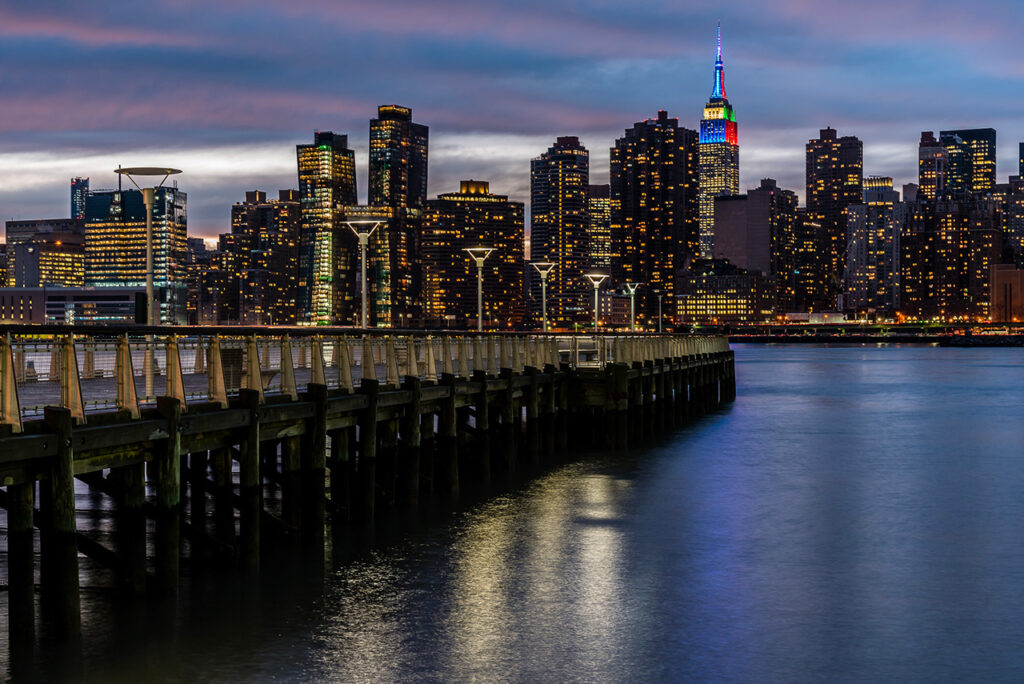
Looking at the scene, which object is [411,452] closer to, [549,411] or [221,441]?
[221,441]

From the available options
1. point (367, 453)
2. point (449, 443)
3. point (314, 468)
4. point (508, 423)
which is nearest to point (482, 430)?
point (449, 443)

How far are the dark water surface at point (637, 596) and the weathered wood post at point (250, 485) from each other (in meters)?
0.64

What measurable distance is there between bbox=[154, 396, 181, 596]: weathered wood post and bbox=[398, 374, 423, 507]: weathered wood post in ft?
37.1

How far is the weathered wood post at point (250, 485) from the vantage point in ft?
72.5

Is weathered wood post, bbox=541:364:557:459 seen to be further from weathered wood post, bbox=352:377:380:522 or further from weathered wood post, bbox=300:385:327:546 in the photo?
weathered wood post, bbox=300:385:327:546

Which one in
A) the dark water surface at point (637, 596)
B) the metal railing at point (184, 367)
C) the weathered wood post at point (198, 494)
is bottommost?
the dark water surface at point (637, 596)

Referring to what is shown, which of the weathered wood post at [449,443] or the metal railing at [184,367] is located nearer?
the metal railing at [184,367]

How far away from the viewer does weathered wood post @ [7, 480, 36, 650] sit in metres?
16.5

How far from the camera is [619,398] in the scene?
4659cm

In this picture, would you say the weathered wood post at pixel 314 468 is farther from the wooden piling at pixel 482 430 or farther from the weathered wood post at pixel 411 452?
the wooden piling at pixel 482 430

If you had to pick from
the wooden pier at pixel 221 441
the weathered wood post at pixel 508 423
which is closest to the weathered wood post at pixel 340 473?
the wooden pier at pixel 221 441

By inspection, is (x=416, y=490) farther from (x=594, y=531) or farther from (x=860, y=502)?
(x=860, y=502)

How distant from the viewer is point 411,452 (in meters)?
31.4

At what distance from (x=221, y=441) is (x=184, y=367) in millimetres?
3765
